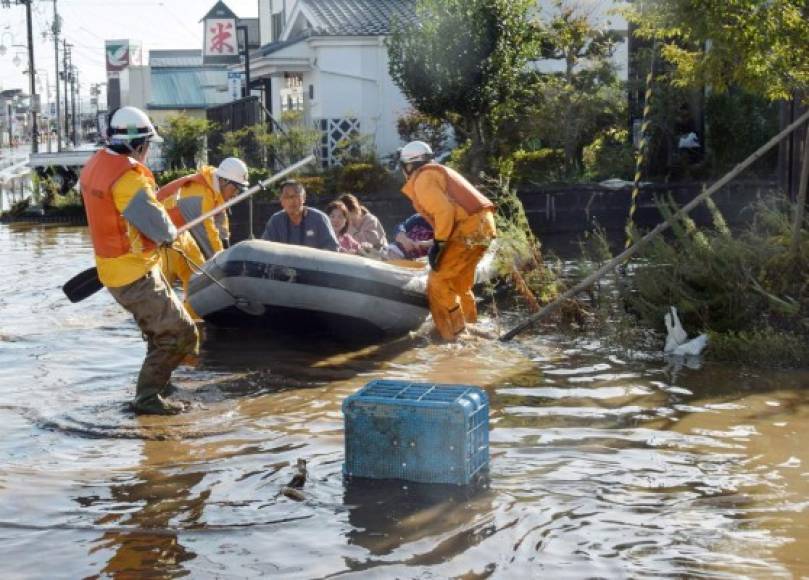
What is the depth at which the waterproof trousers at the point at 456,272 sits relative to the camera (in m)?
10.9

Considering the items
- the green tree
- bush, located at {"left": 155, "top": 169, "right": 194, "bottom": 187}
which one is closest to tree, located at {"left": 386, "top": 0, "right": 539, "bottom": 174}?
bush, located at {"left": 155, "top": 169, "right": 194, "bottom": 187}

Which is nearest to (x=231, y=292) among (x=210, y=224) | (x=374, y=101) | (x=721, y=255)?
(x=210, y=224)

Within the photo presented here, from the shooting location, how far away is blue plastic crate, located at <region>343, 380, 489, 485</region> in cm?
638

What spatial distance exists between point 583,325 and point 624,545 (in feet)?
20.2

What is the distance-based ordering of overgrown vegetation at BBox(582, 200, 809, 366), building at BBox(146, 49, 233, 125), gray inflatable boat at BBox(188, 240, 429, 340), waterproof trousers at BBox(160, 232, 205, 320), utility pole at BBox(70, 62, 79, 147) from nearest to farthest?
overgrown vegetation at BBox(582, 200, 809, 366) < gray inflatable boat at BBox(188, 240, 429, 340) < waterproof trousers at BBox(160, 232, 205, 320) < building at BBox(146, 49, 233, 125) < utility pole at BBox(70, 62, 79, 147)

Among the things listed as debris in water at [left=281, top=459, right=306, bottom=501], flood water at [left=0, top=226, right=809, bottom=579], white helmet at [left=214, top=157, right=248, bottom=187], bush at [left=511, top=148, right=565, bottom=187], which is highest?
white helmet at [left=214, top=157, right=248, bottom=187]

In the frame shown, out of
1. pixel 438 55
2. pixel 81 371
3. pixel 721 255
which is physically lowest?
pixel 81 371

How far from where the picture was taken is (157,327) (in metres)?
8.36

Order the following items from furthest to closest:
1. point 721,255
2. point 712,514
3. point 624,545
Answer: point 721,255, point 712,514, point 624,545

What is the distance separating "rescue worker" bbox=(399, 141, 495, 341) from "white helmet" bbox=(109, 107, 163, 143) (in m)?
3.20

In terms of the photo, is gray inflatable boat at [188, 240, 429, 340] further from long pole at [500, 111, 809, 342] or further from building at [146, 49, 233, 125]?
building at [146, 49, 233, 125]

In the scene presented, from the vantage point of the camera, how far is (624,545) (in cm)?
565

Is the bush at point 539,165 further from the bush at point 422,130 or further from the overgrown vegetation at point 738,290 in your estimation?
the overgrown vegetation at point 738,290

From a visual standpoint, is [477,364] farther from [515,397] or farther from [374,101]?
[374,101]
